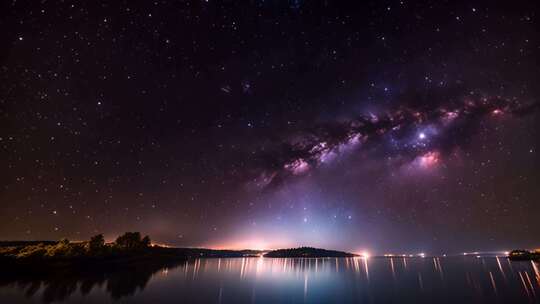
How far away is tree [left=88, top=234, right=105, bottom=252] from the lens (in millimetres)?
87363

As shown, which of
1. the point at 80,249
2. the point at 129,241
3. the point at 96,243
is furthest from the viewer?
the point at 129,241

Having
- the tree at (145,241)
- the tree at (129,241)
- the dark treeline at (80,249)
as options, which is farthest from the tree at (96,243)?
the tree at (145,241)

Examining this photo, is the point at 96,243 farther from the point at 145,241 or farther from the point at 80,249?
the point at 145,241

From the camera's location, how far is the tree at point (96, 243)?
3439 inches

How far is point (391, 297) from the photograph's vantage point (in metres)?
32.7

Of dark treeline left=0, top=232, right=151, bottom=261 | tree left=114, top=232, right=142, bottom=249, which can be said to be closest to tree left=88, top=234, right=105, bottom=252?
dark treeline left=0, top=232, right=151, bottom=261

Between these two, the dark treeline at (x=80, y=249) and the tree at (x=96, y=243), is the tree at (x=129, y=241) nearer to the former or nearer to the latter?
the dark treeline at (x=80, y=249)

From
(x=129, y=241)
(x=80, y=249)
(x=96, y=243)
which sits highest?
(x=129, y=241)

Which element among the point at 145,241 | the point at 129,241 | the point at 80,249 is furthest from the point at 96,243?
the point at 145,241

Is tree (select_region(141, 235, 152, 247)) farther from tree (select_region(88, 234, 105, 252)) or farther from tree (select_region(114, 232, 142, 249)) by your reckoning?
tree (select_region(88, 234, 105, 252))

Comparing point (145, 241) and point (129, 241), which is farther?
point (145, 241)

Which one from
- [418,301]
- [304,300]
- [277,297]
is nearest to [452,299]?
[418,301]

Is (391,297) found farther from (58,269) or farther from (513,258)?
(513,258)

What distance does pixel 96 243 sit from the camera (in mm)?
90000
